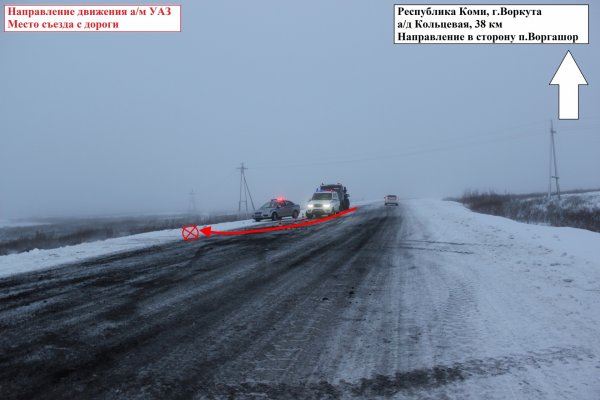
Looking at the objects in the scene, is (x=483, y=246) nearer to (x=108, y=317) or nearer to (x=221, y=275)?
(x=221, y=275)

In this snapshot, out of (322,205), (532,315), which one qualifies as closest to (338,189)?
(322,205)

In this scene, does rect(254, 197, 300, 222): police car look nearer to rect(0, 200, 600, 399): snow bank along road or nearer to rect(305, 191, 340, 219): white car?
rect(305, 191, 340, 219): white car

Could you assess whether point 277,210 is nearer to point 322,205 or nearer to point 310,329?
point 322,205

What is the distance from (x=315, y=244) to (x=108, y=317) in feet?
27.2

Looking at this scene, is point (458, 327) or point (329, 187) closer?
point (458, 327)

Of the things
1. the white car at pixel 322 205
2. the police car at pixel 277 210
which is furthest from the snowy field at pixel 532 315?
the police car at pixel 277 210

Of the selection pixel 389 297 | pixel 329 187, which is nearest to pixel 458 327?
pixel 389 297

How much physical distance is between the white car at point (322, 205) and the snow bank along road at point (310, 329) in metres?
18.7

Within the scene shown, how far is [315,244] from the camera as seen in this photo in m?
12.8

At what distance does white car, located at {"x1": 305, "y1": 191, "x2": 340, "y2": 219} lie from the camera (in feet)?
91.7

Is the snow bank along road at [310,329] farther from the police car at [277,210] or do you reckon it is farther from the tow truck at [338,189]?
the tow truck at [338,189]

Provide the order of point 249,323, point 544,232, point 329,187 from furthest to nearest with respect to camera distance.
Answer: point 329,187
point 544,232
point 249,323

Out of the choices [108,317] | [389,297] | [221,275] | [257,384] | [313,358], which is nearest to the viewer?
[257,384]

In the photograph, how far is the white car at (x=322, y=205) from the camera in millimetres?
27938
